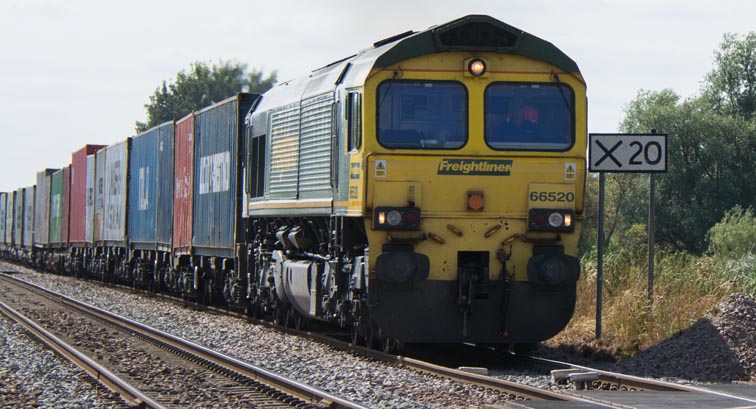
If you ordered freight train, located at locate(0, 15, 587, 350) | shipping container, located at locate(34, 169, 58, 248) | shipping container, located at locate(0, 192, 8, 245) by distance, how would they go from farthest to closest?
shipping container, located at locate(0, 192, 8, 245) → shipping container, located at locate(34, 169, 58, 248) → freight train, located at locate(0, 15, 587, 350)

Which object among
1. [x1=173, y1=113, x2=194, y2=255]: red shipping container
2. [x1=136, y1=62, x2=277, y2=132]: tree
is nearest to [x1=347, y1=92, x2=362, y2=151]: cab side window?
[x1=173, y1=113, x2=194, y2=255]: red shipping container

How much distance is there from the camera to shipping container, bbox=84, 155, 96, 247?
113 ft

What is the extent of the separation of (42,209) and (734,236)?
29525 millimetres

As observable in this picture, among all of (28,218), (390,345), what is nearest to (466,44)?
(390,345)

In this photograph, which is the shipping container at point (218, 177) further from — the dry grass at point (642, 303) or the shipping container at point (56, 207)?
the shipping container at point (56, 207)

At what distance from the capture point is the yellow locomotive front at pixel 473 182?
11.9m

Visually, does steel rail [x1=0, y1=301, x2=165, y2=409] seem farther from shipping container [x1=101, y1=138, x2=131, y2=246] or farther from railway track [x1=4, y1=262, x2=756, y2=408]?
shipping container [x1=101, y1=138, x2=131, y2=246]

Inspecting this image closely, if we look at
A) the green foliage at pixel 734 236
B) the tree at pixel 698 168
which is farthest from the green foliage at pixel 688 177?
the green foliage at pixel 734 236

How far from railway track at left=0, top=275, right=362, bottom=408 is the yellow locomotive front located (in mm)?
1813

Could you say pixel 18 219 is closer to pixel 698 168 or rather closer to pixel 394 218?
pixel 698 168

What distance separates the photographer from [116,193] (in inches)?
1216

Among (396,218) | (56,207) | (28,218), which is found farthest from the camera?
(28,218)

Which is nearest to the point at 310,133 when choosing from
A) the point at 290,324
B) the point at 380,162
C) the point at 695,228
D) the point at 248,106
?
the point at 380,162

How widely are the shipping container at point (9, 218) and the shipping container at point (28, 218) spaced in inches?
190
